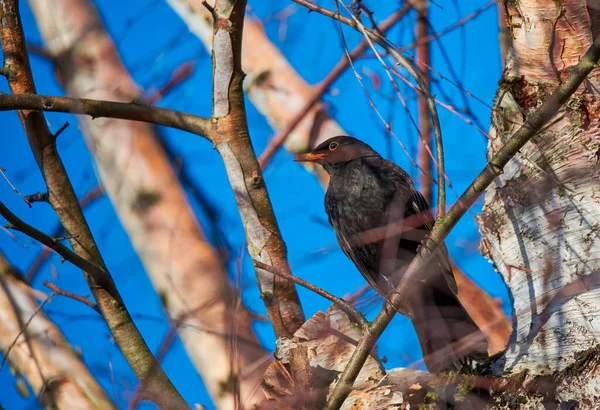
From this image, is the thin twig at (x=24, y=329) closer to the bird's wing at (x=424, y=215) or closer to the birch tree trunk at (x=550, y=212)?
the bird's wing at (x=424, y=215)

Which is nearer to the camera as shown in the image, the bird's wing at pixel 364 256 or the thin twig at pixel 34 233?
the thin twig at pixel 34 233

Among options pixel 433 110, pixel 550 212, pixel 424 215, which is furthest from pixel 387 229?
pixel 433 110

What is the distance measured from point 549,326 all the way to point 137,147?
→ 355 cm

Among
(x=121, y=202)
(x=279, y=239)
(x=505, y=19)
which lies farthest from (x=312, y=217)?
(x=121, y=202)

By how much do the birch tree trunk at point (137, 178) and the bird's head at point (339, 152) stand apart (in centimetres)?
102

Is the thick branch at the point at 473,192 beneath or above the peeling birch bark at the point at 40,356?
beneath

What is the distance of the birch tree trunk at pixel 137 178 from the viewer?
16.0ft

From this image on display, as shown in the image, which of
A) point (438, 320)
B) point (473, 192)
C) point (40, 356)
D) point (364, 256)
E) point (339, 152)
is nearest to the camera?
point (473, 192)

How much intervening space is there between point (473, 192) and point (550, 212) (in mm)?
1078

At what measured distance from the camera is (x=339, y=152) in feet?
16.2

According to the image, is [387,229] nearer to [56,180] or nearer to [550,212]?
[550,212]

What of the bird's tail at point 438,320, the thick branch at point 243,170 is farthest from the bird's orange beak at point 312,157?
the thick branch at point 243,170

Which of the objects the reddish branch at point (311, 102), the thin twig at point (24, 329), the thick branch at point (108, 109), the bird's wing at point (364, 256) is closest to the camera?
the thick branch at point (108, 109)

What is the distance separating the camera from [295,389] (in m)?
3.10
